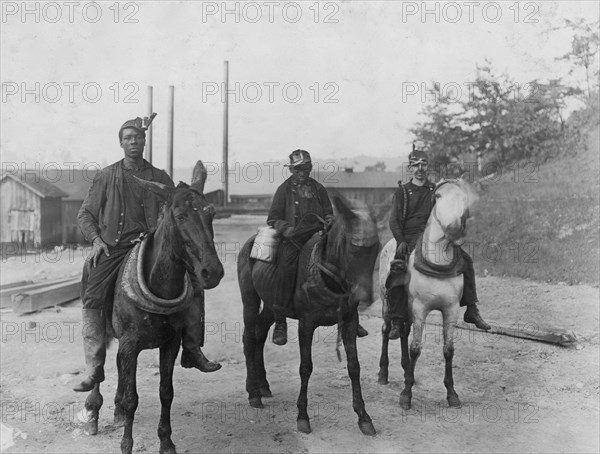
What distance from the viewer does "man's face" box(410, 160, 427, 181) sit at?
6668mm

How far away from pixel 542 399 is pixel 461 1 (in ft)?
20.4

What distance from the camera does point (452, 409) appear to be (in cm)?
623

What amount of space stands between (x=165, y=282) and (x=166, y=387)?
40.0 inches

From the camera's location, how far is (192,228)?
4.25m

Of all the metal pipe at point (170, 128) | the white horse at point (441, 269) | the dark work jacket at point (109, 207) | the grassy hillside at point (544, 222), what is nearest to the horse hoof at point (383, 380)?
the white horse at point (441, 269)

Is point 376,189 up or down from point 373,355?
up

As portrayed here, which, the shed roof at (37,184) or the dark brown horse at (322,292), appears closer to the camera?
the dark brown horse at (322,292)

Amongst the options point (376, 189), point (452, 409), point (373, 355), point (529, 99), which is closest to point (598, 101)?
point (529, 99)

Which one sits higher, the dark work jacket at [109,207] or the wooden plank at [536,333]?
the dark work jacket at [109,207]

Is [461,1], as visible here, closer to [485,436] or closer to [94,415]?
[485,436]

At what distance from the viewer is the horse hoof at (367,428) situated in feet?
18.0

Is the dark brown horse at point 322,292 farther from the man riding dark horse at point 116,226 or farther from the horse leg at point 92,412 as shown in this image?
the horse leg at point 92,412

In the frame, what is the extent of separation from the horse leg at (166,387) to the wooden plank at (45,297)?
21.6ft

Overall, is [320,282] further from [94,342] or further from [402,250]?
[94,342]
